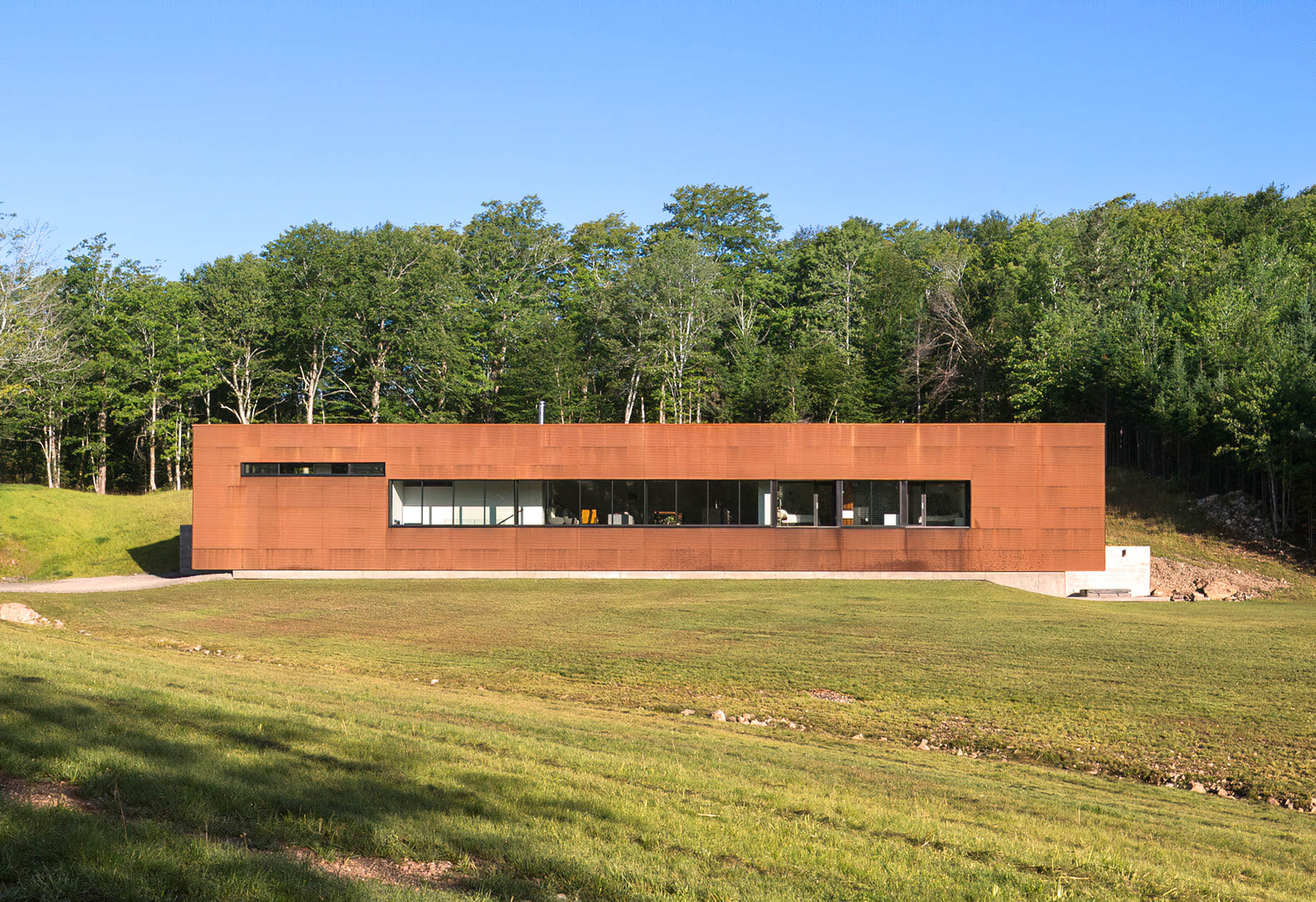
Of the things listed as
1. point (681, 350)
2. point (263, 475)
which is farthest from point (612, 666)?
point (681, 350)

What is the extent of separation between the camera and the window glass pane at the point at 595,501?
31.4 m

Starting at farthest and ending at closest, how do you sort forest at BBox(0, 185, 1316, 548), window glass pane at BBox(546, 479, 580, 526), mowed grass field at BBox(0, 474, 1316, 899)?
1. forest at BBox(0, 185, 1316, 548)
2. window glass pane at BBox(546, 479, 580, 526)
3. mowed grass field at BBox(0, 474, 1316, 899)

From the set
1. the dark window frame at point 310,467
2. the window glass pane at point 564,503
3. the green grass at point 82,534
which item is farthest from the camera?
the green grass at point 82,534

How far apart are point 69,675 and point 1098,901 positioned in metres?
9.56

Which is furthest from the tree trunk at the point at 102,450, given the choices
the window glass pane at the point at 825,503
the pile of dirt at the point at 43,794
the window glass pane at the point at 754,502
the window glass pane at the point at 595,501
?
the pile of dirt at the point at 43,794

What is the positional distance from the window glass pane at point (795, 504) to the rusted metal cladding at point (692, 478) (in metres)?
0.36

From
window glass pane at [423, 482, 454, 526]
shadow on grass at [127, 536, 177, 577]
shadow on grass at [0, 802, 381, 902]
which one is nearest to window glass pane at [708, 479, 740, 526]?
window glass pane at [423, 482, 454, 526]

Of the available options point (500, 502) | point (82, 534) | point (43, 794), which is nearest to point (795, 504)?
point (500, 502)

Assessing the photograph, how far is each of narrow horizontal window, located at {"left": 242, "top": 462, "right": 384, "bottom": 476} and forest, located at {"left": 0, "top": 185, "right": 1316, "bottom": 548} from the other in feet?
67.6

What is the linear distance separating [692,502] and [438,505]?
26.3 ft

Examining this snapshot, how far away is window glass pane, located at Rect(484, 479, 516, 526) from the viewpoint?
3161 centimetres

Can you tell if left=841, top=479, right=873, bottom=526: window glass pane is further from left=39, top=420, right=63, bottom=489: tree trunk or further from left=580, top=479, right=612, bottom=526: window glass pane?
left=39, top=420, right=63, bottom=489: tree trunk

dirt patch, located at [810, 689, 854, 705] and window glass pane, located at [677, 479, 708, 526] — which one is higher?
window glass pane, located at [677, 479, 708, 526]

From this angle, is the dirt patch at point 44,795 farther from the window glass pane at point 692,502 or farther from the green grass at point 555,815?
the window glass pane at point 692,502
